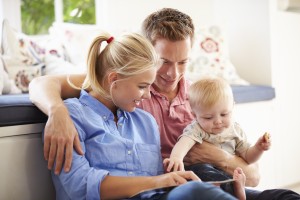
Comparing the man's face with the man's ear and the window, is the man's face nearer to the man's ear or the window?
the man's ear

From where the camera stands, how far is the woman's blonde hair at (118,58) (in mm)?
1261

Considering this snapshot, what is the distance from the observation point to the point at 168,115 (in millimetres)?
1539

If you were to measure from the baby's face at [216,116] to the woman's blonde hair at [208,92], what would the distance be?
0.01 metres

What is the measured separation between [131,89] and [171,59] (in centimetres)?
26

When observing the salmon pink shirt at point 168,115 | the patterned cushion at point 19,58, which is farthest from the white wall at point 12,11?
the salmon pink shirt at point 168,115

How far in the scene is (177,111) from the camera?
1.56 metres

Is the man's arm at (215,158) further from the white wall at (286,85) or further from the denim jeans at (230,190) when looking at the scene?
the white wall at (286,85)

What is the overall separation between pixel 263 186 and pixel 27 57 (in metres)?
1.62

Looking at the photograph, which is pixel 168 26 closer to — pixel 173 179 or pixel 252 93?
pixel 173 179

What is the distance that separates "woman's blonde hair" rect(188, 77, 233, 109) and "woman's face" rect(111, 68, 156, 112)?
23cm

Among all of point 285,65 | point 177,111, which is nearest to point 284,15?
point 285,65

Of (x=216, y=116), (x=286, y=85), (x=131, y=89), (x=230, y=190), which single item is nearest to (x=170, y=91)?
(x=216, y=116)

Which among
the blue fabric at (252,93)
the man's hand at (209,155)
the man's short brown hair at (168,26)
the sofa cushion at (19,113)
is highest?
the man's short brown hair at (168,26)

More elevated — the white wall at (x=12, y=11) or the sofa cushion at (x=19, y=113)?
the white wall at (x=12, y=11)
